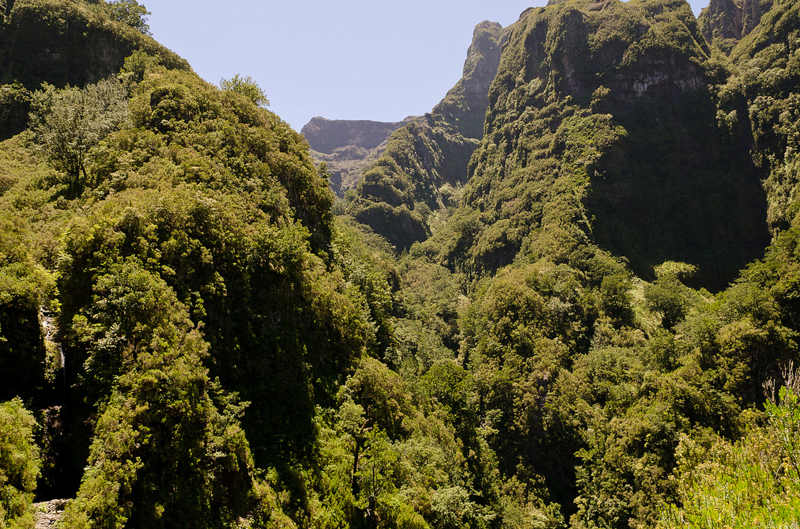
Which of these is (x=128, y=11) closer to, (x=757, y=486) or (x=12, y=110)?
(x=12, y=110)

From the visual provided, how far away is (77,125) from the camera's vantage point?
32.7m

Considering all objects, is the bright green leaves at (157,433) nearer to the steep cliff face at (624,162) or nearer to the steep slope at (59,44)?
the steep slope at (59,44)

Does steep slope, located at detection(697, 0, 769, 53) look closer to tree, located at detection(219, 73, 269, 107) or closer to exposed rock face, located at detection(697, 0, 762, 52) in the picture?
exposed rock face, located at detection(697, 0, 762, 52)

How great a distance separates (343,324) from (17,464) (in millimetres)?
26355

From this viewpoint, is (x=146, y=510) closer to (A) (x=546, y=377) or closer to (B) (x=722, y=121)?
(A) (x=546, y=377)

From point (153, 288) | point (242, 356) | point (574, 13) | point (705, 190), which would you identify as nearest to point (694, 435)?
point (242, 356)

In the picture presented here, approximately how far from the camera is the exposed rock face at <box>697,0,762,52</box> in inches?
5497

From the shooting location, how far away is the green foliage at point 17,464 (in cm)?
1256

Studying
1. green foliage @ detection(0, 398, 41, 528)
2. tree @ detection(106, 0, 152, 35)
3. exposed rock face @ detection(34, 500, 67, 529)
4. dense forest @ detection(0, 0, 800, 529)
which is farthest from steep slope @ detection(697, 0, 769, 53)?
exposed rock face @ detection(34, 500, 67, 529)

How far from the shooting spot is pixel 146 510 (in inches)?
618

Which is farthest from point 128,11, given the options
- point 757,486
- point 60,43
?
point 757,486

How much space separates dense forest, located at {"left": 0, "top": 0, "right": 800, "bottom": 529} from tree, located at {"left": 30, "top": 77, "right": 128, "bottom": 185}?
306 mm

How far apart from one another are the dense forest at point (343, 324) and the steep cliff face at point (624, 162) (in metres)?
1.12

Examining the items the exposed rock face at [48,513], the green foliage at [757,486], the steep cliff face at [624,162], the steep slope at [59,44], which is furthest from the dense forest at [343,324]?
the steep cliff face at [624,162]
